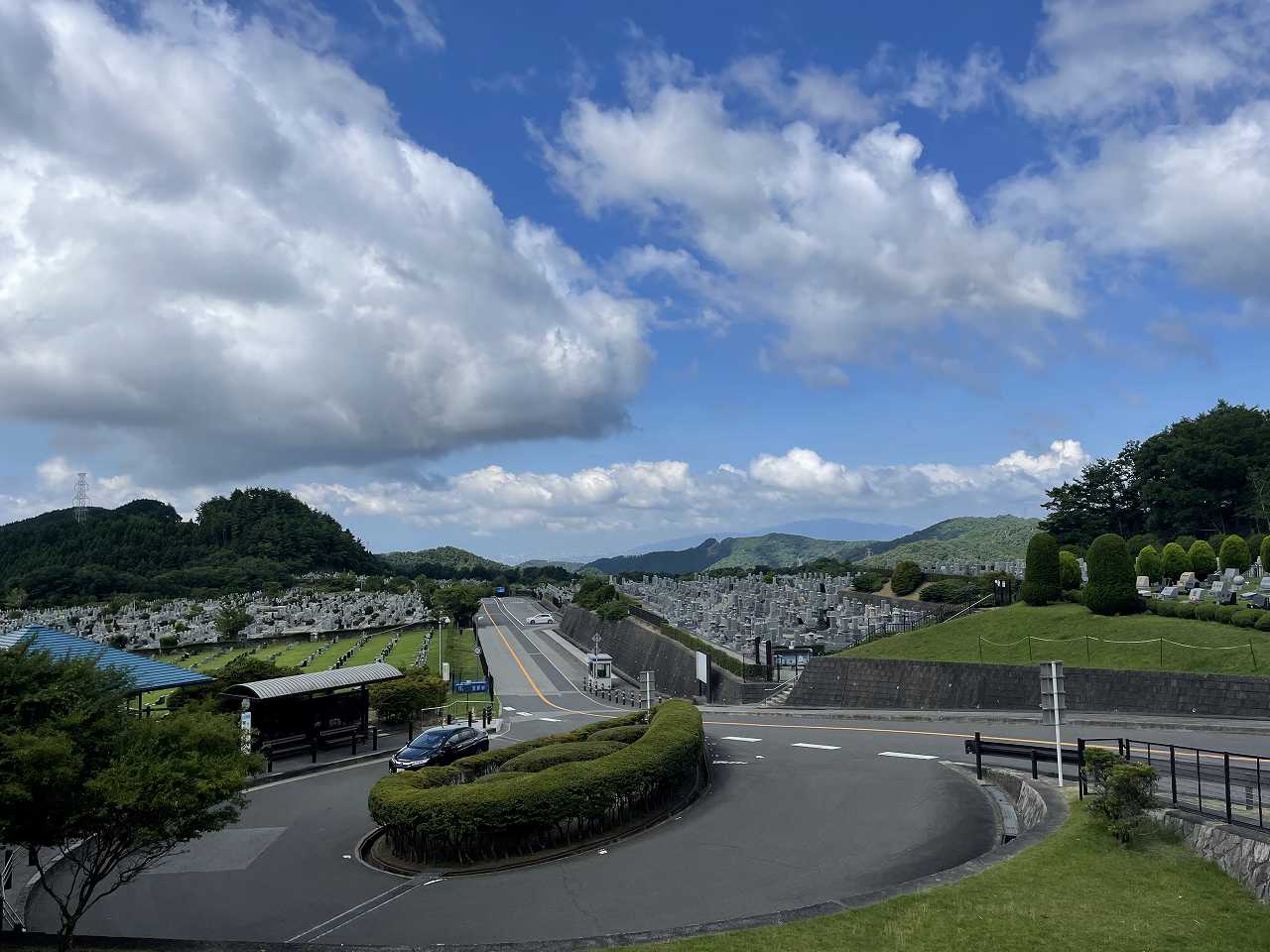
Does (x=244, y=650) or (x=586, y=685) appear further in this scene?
(x=244, y=650)

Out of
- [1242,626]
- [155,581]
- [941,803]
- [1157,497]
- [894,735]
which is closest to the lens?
[941,803]

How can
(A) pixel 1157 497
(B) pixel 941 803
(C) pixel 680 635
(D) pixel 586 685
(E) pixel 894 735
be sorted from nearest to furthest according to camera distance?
(B) pixel 941 803, (E) pixel 894 735, (D) pixel 586 685, (C) pixel 680 635, (A) pixel 1157 497

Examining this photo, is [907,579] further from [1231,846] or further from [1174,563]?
[1231,846]

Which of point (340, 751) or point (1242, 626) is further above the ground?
point (1242, 626)

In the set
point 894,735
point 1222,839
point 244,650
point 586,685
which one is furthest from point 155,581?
point 1222,839

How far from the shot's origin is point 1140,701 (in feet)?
77.9

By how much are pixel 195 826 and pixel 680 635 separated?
1635 inches

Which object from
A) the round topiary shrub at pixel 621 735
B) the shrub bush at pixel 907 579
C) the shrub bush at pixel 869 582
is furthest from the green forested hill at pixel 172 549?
the round topiary shrub at pixel 621 735

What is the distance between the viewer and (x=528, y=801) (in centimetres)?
1313

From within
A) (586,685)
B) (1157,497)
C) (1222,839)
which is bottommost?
(586,685)

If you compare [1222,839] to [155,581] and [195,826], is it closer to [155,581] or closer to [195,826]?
[195,826]

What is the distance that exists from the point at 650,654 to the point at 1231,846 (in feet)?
148

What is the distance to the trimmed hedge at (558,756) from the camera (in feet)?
53.1

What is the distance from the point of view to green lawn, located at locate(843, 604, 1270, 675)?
24750mm
